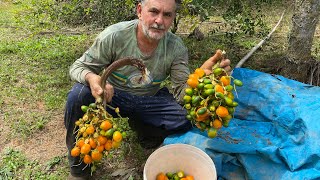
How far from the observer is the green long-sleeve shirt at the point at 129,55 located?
273 cm

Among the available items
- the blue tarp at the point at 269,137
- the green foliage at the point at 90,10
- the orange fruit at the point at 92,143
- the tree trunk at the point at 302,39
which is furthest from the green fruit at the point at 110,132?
the tree trunk at the point at 302,39

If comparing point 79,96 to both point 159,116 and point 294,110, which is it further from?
point 294,110

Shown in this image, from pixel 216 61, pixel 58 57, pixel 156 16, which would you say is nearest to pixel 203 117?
pixel 216 61

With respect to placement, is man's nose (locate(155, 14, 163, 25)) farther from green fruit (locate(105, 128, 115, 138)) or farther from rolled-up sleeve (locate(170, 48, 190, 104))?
green fruit (locate(105, 128, 115, 138))

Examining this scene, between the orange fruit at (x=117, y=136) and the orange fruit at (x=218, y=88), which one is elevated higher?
the orange fruit at (x=218, y=88)

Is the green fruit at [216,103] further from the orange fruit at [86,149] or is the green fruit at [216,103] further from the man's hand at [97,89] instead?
the orange fruit at [86,149]

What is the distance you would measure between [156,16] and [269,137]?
1489mm

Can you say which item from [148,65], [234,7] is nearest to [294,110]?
[148,65]

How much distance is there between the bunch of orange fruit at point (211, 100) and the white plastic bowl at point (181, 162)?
0.33 m

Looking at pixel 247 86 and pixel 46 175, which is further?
pixel 247 86

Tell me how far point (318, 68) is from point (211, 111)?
7.66 feet

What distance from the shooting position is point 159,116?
2.86 meters

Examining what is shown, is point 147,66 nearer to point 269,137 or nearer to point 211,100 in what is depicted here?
point 211,100

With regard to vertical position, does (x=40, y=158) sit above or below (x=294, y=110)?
below
